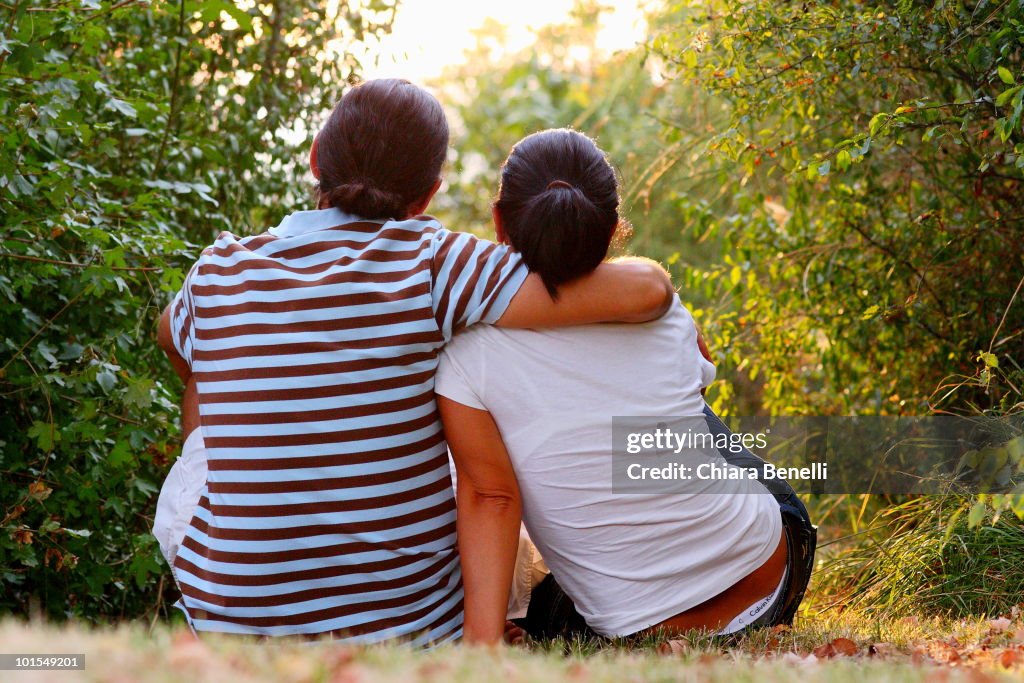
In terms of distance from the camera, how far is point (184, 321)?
2.16 meters

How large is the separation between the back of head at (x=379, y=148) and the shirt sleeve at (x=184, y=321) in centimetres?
34

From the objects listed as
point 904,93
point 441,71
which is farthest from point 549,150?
point 441,71

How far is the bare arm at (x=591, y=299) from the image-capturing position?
2.03 meters

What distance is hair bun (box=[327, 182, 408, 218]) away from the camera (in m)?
2.12

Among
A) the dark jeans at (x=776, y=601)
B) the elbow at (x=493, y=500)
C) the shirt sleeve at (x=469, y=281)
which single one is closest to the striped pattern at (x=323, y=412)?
the shirt sleeve at (x=469, y=281)

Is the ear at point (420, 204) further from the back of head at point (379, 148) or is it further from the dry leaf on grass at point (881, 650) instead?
the dry leaf on grass at point (881, 650)

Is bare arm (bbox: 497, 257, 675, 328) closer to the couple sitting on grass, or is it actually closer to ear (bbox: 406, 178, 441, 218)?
the couple sitting on grass

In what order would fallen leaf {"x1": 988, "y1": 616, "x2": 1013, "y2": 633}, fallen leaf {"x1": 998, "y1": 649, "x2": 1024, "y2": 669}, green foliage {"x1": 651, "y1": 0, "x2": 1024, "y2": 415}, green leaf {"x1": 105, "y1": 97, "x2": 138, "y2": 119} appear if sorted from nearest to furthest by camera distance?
Result: fallen leaf {"x1": 998, "y1": 649, "x2": 1024, "y2": 669} < fallen leaf {"x1": 988, "y1": 616, "x2": 1013, "y2": 633} < green leaf {"x1": 105, "y1": 97, "x2": 138, "y2": 119} < green foliage {"x1": 651, "y1": 0, "x2": 1024, "y2": 415}

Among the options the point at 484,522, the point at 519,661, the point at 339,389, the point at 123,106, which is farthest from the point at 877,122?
the point at 123,106

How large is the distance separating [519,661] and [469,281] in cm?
75

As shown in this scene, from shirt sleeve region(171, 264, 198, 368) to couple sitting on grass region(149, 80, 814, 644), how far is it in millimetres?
11

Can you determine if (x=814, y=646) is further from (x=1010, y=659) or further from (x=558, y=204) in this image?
(x=558, y=204)

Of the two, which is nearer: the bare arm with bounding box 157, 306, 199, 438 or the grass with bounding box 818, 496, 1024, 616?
the bare arm with bounding box 157, 306, 199, 438

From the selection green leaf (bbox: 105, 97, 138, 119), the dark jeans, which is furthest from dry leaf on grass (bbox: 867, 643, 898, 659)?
green leaf (bbox: 105, 97, 138, 119)
